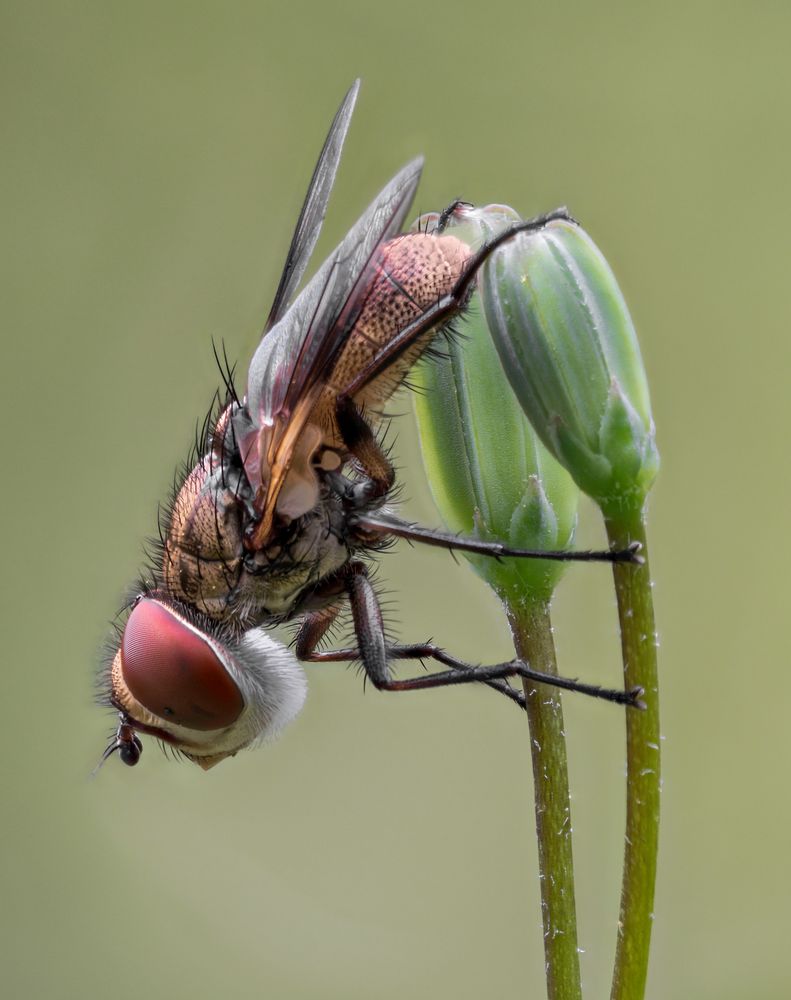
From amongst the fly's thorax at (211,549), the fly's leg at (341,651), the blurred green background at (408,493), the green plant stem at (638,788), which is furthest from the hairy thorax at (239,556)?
the blurred green background at (408,493)

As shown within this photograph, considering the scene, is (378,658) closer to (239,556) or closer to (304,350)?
(239,556)

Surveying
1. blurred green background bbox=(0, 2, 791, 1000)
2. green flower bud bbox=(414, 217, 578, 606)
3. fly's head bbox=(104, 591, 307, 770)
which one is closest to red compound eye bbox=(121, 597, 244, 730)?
fly's head bbox=(104, 591, 307, 770)

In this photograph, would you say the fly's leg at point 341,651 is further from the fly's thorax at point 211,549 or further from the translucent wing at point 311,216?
the translucent wing at point 311,216

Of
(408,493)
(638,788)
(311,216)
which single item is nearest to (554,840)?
(638,788)

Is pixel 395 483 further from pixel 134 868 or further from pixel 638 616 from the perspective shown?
pixel 134 868


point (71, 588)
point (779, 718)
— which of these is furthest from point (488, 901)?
point (71, 588)

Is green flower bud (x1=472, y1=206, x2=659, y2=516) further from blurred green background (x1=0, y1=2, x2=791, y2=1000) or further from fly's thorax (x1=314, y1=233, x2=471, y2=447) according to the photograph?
blurred green background (x1=0, y1=2, x2=791, y2=1000)

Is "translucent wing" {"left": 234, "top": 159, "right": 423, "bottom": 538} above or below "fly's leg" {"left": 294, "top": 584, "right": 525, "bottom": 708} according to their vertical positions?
above
